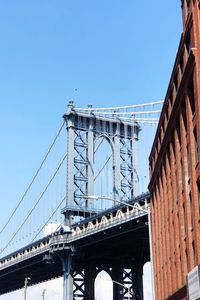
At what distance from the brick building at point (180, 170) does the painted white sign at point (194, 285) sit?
99 centimetres

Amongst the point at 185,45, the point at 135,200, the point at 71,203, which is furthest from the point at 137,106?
the point at 185,45

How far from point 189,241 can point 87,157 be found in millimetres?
62063

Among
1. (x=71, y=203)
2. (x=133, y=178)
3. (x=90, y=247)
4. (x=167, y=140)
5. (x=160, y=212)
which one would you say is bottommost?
(x=160, y=212)

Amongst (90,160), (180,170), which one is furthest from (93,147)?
(180,170)

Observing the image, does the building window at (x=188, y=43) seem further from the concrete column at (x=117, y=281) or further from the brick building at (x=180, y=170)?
the concrete column at (x=117, y=281)

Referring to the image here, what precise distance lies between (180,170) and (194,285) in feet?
31.4

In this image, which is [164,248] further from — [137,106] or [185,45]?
[137,106]

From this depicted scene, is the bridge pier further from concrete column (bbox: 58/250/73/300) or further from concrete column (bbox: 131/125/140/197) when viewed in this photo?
concrete column (bbox: 131/125/140/197)

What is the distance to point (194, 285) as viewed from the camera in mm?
31688

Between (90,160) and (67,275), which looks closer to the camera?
(67,275)

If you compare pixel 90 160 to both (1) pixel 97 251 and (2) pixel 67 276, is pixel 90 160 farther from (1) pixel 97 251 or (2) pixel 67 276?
(2) pixel 67 276

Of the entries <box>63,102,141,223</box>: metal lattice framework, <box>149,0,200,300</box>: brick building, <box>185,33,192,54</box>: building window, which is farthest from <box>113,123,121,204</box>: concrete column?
<box>185,33,192,54</box>: building window

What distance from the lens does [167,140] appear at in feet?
148

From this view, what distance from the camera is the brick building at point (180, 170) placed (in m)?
33.7
